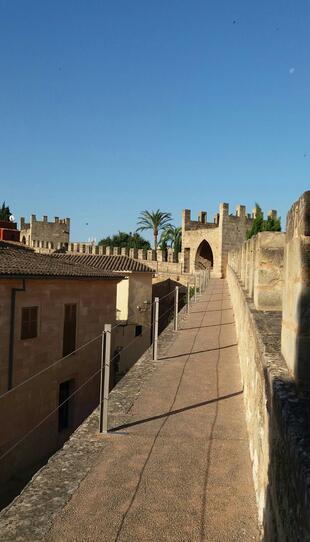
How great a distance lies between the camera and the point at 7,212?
58.2 m

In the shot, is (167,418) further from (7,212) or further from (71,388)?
(7,212)

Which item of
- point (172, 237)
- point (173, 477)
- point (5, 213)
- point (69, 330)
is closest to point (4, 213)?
point (5, 213)

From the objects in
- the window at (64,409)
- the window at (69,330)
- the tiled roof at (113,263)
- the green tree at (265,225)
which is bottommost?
the window at (64,409)

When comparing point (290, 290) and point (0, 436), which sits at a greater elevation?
point (290, 290)

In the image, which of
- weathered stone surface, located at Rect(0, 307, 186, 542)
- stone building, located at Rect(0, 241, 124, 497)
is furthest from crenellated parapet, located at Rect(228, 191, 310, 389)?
stone building, located at Rect(0, 241, 124, 497)

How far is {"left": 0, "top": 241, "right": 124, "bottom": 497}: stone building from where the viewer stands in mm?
10741

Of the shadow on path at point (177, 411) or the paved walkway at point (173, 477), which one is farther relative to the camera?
the shadow on path at point (177, 411)

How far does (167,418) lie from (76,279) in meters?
9.10

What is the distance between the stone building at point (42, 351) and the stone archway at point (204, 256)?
2407 centimetres

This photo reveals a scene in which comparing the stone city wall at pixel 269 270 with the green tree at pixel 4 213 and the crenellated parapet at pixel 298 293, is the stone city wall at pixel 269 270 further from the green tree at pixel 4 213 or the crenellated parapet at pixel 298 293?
the green tree at pixel 4 213

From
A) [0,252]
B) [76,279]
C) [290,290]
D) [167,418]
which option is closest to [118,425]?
[167,418]

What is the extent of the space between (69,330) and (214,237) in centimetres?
2487

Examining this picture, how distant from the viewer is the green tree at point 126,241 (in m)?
65.6

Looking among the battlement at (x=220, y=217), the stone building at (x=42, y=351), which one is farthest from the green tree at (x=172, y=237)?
the stone building at (x=42, y=351)
